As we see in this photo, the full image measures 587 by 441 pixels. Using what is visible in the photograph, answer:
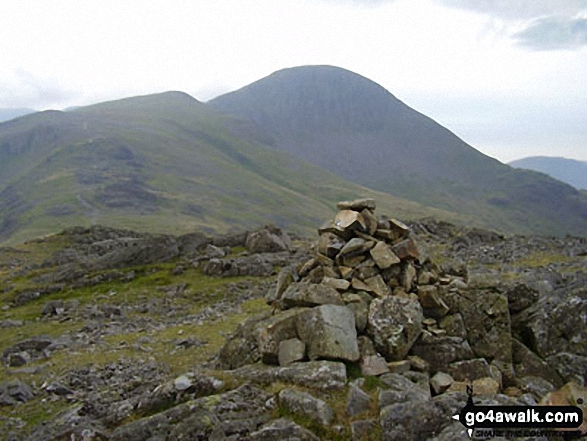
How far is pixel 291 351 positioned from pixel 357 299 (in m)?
3.55

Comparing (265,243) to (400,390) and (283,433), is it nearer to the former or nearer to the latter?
(400,390)

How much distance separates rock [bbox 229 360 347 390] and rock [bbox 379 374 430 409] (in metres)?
1.42

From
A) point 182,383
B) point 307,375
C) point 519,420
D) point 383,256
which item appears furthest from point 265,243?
point 519,420

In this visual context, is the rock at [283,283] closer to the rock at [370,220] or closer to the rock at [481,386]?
the rock at [370,220]

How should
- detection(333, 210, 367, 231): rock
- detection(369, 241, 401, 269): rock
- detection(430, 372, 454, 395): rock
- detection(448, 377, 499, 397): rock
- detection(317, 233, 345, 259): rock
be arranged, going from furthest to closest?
detection(333, 210, 367, 231): rock < detection(317, 233, 345, 259): rock < detection(369, 241, 401, 269): rock < detection(430, 372, 454, 395): rock < detection(448, 377, 499, 397): rock

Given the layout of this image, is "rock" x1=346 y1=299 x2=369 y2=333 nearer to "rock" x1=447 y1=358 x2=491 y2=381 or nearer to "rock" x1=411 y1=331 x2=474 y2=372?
"rock" x1=411 y1=331 x2=474 y2=372

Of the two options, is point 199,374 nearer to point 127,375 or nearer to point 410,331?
point 410,331

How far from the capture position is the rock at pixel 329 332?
54.3 ft

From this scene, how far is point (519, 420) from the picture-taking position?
12281 millimetres

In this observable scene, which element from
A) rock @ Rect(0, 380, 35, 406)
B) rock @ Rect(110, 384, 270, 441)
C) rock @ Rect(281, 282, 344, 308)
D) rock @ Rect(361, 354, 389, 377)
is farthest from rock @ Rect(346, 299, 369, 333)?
rock @ Rect(0, 380, 35, 406)

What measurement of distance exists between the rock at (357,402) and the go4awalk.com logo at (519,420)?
8.04 ft

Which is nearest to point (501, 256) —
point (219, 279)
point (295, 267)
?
point (219, 279)

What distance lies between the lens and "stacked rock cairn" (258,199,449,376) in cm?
1708

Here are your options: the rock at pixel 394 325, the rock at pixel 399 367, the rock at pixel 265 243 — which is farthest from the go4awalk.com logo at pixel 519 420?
the rock at pixel 265 243
